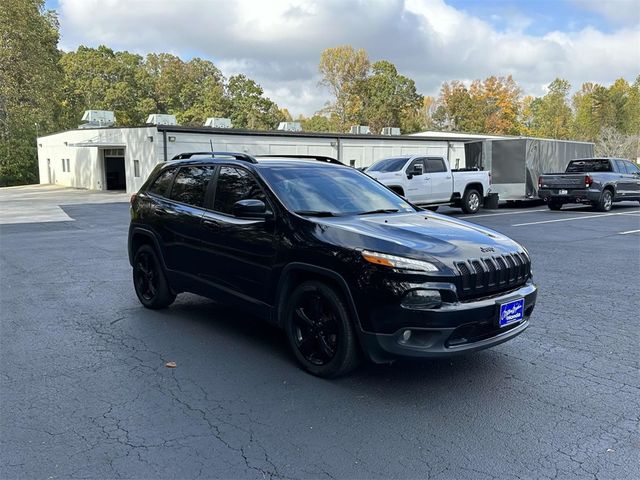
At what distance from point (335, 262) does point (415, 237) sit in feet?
2.11

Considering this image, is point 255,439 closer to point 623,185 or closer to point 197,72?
point 623,185

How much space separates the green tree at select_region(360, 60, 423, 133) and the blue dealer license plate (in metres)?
59.4

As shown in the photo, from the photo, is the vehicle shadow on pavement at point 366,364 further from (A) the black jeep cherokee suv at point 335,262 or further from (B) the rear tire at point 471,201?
(B) the rear tire at point 471,201

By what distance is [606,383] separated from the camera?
409cm

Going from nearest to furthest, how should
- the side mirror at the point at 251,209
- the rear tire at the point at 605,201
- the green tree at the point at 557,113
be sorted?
the side mirror at the point at 251,209, the rear tire at the point at 605,201, the green tree at the point at 557,113

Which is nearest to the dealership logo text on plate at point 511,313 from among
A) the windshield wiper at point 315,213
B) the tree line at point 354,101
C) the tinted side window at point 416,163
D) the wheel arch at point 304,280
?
the wheel arch at point 304,280

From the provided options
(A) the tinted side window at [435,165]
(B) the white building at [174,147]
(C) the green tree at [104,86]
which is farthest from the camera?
(C) the green tree at [104,86]

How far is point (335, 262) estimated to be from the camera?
12.9 feet

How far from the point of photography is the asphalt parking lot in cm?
303

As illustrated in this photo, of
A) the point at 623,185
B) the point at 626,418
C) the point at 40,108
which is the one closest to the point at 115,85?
the point at 40,108

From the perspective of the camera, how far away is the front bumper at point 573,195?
18.2 m

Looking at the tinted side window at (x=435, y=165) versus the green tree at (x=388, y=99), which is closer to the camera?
the tinted side window at (x=435, y=165)

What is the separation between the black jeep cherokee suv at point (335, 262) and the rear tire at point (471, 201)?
43.0 ft

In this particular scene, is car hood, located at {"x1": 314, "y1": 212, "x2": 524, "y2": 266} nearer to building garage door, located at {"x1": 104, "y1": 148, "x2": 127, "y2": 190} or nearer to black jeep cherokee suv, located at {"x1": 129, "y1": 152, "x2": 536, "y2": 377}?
black jeep cherokee suv, located at {"x1": 129, "y1": 152, "x2": 536, "y2": 377}
